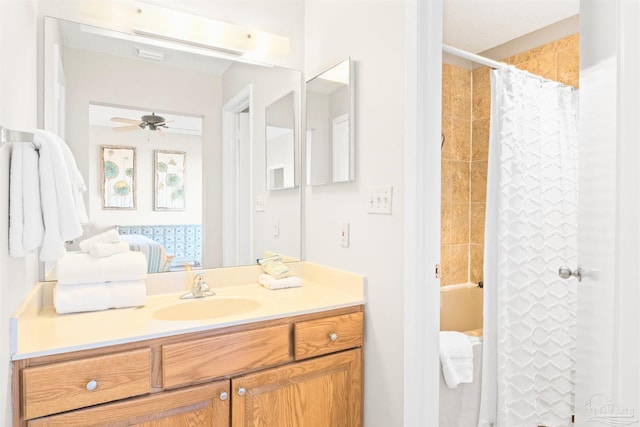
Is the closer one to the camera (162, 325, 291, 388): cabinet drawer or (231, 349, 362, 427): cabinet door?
(162, 325, 291, 388): cabinet drawer

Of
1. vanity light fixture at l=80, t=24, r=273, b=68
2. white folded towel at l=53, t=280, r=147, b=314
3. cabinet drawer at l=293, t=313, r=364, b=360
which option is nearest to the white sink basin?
white folded towel at l=53, t=280, r=147, b=314

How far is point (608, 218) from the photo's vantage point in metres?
0.79

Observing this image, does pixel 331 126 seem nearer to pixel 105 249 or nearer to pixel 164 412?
pixel 105 249

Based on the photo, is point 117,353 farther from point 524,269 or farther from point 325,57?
point 524,269

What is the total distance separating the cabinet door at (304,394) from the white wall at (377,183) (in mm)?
75

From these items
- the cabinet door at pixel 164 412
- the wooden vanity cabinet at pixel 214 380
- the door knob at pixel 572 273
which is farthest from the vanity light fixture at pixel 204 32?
the door knob at pixel 572 273

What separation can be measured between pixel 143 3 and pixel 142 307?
1267 mm

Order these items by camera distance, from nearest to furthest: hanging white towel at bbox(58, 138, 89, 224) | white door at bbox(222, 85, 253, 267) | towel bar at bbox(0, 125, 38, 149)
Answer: towel bar at bbox(0, 125, 38, 149) < hanging white towel at bbox(58, 138, 89, 224) < white door at bbox(222, 85, 253, 267)

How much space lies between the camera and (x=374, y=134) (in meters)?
1.49

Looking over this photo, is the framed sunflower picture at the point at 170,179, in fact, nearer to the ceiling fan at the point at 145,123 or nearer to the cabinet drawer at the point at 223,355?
the ceiling fan at the point at 145,123

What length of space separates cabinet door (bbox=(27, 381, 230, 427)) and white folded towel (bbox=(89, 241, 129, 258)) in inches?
20.8

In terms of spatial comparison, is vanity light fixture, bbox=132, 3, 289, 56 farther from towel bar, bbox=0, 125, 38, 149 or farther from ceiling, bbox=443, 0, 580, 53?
ceiling, bbox=443, 0, 580, 53

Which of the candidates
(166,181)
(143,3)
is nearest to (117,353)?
(166,181)

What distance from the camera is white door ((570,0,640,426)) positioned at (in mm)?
695
